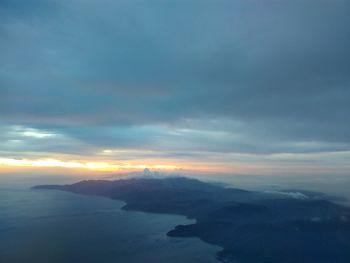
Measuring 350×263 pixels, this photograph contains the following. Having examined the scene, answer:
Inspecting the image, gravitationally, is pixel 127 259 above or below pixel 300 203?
below

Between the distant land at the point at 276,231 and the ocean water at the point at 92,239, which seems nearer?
the ocean water at the point at 92,239

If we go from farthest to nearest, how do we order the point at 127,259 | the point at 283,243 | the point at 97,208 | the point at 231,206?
the point at 97,208, the point at 231,206, the point at 283,243, the point at 127,259

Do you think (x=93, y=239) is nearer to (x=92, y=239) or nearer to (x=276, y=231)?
(x=92, y=239)

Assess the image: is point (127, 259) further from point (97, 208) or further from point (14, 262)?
point (97, 208)

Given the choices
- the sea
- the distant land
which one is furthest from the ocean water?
the distant land

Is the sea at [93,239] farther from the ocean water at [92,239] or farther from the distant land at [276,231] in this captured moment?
the distant land at [276,231]

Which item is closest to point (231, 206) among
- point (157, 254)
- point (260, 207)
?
point (260, 207)

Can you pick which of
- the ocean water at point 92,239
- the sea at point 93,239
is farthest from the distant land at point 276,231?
the ocean water at point 92,239

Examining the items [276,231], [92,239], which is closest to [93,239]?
[92,239]
